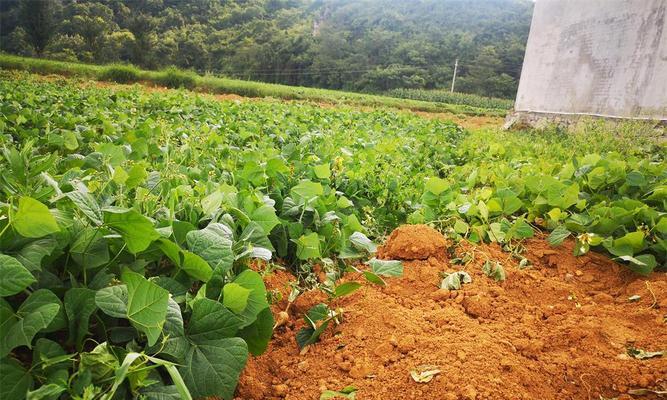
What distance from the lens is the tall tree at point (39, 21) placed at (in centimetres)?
3362

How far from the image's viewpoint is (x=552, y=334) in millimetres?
1506

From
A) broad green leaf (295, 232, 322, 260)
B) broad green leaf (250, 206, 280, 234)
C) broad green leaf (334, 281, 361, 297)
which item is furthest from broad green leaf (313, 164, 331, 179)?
broad green leaf (334, 281, 361, 297)

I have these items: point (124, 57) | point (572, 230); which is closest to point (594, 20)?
point (572, 230)

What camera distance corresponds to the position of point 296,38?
51.2m

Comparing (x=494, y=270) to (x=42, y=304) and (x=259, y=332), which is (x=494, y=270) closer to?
(x=259, y=332)

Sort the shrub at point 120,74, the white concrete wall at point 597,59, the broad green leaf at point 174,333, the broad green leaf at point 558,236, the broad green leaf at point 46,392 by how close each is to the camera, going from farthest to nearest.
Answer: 1. the shrub at point 120,74
2. the white concrete wall at point 597,59
3. the broad green leaf at point 558,236
4. the broad green leaf at point 174,333
5. the broad green leaf at point 46,392

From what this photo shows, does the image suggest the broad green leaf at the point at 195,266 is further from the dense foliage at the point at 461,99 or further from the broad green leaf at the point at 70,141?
the dense foliage at the point at 461,99

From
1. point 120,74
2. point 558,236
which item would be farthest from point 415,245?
point 120,74

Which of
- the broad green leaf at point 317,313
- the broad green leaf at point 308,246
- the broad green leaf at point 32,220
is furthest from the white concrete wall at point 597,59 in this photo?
the broad green leaf at point 32,220

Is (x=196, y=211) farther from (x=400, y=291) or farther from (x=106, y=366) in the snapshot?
(x=400, y=291)

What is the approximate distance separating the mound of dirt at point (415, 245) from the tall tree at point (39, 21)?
40.9 metres

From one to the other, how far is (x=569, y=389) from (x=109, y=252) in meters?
1.45

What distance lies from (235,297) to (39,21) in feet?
145

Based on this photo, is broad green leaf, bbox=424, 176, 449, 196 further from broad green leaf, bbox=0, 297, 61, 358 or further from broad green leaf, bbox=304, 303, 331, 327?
broad green leaf, bbox=0, 297, 61, 358
